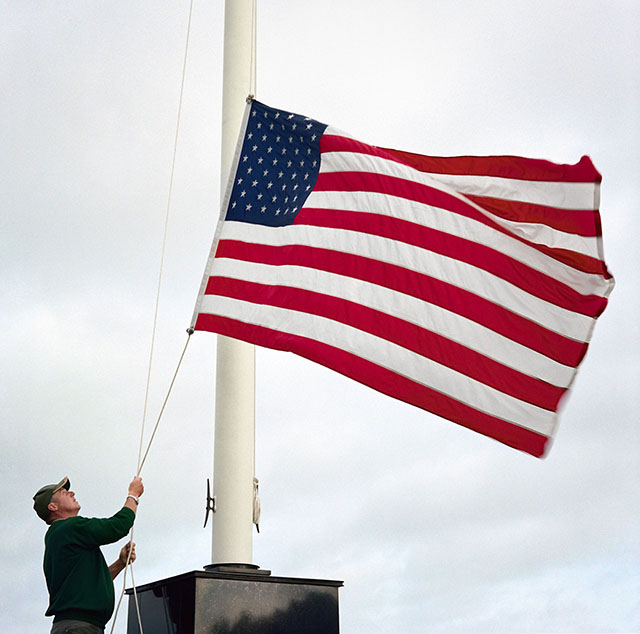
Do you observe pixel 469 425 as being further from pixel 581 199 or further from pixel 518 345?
pixel 581 199

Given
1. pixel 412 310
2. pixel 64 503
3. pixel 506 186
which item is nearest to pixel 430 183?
pixel 506 186

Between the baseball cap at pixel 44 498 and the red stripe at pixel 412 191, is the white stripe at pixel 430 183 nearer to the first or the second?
the red stripe at pixel 412 191

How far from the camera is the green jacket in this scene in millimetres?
6223

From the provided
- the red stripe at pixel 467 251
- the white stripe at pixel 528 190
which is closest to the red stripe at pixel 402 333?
the red stripe at pixel 467 251

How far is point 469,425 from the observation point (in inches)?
289

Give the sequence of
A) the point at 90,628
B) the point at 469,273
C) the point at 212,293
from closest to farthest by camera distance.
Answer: the point at 90,628 → the point at 212,293 → the point at 469,273

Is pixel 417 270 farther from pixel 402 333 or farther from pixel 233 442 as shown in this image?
pixel 233 442

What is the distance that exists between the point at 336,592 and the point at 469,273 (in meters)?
2.66

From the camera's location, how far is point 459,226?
7.85 metres

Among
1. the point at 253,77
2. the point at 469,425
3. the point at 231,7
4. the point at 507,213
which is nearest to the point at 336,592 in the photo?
the point at 469,425

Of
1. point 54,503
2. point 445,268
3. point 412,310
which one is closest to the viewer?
point 54,503

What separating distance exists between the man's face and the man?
141 mm

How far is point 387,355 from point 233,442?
60.6 inches

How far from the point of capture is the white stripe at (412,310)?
290 inches
